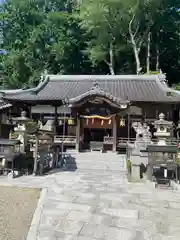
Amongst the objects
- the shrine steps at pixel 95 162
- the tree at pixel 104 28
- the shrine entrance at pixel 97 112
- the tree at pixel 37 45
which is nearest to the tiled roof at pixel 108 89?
the shrine entrance at pixel 97 112

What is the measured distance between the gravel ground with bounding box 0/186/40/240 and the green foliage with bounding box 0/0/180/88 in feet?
78.2

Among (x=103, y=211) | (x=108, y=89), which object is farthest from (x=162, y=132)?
(x=108, y=89)

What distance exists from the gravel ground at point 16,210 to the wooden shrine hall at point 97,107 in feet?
28.0

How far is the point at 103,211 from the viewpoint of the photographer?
539 cm

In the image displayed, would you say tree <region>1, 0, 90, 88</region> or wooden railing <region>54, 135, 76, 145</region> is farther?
tree <region>1, 0, 90, 88</region>

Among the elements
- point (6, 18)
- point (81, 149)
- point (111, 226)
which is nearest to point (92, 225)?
point (111, 226)

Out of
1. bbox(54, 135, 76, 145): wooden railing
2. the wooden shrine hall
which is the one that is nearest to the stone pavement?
bbox(54, 135, 76, 145): wooden railing

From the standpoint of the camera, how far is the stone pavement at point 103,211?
431cm

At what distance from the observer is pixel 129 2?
2633cm

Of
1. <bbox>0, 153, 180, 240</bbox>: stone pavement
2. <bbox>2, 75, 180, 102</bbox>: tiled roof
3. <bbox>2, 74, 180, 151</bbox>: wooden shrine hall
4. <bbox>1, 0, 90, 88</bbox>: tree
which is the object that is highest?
<bbox>1, 0, 90, 88</bbox>: tree

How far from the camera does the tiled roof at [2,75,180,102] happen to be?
16734 millimetres

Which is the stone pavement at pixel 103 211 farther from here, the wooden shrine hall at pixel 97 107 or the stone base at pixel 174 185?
the wooden shrine hall at pixel 97 107

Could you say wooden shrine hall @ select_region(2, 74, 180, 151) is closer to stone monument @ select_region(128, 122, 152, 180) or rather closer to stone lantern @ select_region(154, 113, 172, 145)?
stone monument @ select_region(128, 122, 152, 180)

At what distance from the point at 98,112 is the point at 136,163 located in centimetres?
768
